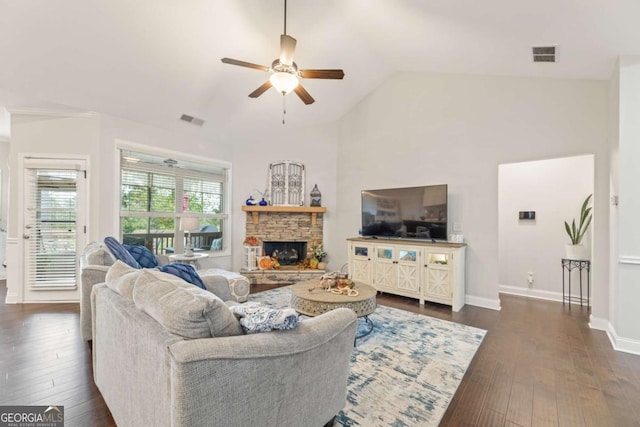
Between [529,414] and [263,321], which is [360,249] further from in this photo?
[263,321]

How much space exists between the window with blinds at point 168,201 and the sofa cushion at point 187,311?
3.98 meters

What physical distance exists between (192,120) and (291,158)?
2002mm

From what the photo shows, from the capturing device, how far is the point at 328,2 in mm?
3342

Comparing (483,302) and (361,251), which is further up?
(361,251)

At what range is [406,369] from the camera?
2.36 meters

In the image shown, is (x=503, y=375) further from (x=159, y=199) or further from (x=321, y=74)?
(x=159, y=199)

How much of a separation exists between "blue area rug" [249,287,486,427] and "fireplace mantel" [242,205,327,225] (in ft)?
8.81

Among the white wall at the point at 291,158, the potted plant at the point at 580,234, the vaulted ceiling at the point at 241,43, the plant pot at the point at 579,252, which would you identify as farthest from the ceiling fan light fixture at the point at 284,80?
the plant pot at the point at 579,252

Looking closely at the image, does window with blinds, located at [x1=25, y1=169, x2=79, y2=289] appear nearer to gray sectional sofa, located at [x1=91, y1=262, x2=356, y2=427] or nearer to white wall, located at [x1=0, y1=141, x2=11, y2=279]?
white wall, located at [x1=0, y1=141, x2=11, y2=279]

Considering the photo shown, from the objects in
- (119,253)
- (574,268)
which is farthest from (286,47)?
(574,268)

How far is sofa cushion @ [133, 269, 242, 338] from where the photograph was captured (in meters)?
1.14

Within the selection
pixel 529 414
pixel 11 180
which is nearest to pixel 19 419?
pixel 529 414

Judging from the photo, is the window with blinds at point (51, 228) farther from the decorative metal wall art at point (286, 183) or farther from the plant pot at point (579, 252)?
the plant pot at point (579, 252)

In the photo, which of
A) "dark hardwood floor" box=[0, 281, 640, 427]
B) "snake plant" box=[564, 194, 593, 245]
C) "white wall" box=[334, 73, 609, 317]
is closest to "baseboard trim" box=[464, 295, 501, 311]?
"white wall" box=[334, 73, 609, 317]
